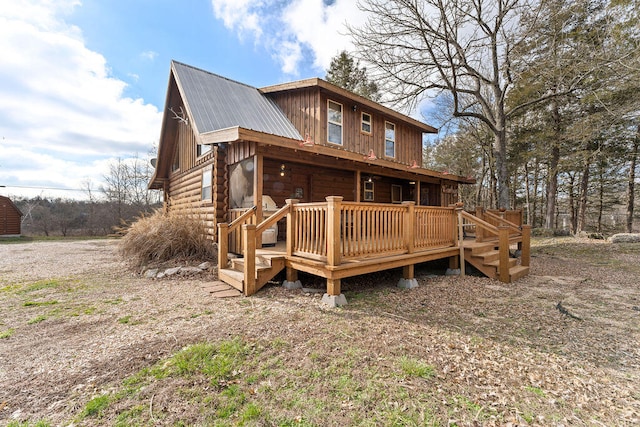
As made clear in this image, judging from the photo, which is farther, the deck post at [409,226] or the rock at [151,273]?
the rock at [151,273]

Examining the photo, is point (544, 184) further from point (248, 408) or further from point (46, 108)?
point (46, 108)

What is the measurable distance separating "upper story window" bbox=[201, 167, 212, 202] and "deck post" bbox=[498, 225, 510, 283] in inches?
304

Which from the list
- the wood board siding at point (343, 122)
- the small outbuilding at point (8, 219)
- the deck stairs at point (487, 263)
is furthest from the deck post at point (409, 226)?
the small outbuilding at point (8, 219)

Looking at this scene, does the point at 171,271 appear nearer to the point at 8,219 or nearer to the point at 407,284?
the point at 407,284

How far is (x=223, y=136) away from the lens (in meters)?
6.02

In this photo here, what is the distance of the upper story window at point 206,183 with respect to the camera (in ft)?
27.0

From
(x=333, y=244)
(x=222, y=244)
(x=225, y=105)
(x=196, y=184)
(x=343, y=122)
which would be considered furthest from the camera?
(x=343, y=122)

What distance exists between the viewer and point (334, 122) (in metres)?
9.79

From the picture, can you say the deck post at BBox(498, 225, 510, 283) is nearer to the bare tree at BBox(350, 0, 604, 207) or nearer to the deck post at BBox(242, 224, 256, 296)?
the deck post at BBox(242, 224, 256, 296)

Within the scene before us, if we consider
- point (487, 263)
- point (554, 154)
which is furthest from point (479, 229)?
point (554, 154)

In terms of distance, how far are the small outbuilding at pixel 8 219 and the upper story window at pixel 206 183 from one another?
2208 cm

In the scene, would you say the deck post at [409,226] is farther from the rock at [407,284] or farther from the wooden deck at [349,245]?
the rock at [407,284]

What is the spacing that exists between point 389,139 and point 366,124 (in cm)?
148

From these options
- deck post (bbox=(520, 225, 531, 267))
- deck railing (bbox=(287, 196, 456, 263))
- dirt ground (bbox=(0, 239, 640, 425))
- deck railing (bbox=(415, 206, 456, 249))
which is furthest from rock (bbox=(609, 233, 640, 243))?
deck railing (bbox=(287, 196, 456, 263))
